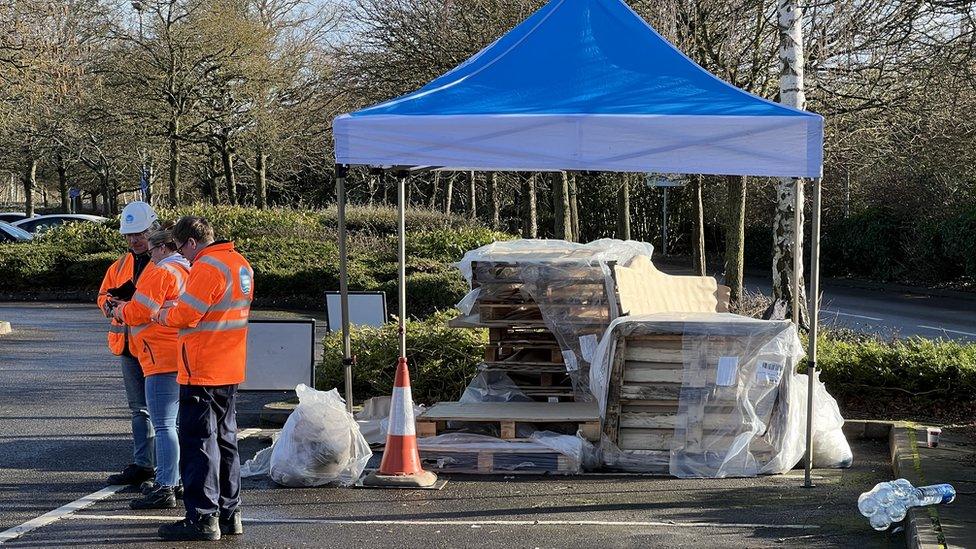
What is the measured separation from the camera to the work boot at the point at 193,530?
6602 millimetres

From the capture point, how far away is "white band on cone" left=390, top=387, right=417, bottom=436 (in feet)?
26.3

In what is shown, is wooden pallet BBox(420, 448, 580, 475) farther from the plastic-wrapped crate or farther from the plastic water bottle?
the plastic water bottle

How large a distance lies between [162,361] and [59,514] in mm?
1118

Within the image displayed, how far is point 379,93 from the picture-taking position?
81.3 ft

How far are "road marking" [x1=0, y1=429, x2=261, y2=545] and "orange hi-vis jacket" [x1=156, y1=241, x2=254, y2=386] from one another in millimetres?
1103

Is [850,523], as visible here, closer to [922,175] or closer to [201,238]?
[201,238]

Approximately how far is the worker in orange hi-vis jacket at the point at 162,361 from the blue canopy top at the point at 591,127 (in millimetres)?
1441

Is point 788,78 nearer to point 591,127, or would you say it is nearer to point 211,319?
point 591,127

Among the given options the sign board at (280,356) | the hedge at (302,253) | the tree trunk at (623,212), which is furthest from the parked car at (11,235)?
the sign board at (280,356)

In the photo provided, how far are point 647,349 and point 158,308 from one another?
353cm

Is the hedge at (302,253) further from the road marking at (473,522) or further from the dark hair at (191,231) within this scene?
the dark hair at (191,231)

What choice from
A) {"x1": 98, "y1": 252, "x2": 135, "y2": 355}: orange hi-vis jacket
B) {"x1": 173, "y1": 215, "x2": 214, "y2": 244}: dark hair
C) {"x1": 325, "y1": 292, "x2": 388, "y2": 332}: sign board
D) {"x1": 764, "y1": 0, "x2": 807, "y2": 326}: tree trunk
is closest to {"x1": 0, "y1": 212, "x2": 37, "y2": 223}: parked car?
{"x1": 325, "y1": 292, "x2": 388, "y2": 332}: sign board

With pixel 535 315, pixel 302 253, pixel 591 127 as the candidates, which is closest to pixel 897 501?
pixel 591 127

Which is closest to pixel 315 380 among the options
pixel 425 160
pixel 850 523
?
pixel 425 160
